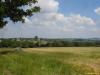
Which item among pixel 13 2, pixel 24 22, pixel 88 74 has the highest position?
pixel 13 2

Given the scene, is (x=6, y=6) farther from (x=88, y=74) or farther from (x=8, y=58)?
(x=88, y=74)

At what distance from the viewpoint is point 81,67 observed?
2725 cm

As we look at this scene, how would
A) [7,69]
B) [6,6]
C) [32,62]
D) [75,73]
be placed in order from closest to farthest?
[7,69] < [75,73] < [32,62] < [6,6]

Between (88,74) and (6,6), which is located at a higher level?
(6,6)

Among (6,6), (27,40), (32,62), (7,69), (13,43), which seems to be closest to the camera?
(7,69)

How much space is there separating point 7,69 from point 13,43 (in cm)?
4598

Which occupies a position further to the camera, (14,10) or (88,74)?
(14,10)

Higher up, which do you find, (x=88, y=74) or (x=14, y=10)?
(x=14, y=10)

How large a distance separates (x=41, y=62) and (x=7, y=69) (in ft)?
16.9

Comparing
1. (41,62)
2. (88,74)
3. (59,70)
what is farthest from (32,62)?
(88,74)

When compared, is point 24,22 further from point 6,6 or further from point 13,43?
point 13,43

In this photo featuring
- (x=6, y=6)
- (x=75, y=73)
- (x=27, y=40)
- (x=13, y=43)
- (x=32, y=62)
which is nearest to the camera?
(x=75, y=73)

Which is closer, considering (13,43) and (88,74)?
(88,74)

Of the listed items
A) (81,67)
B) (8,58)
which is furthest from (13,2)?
(81,67)
